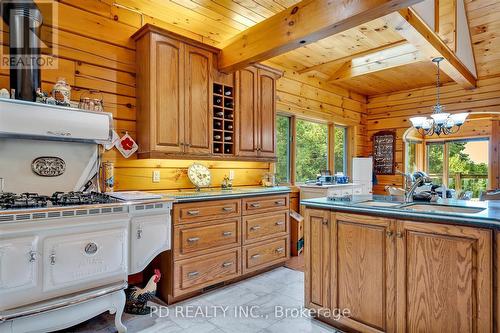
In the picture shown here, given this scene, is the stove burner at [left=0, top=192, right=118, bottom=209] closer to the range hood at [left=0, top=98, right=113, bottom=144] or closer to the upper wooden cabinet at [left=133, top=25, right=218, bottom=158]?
the range hood at [left=0, top=98, right=113, bottom=144]

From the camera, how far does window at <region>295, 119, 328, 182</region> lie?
15.6ft

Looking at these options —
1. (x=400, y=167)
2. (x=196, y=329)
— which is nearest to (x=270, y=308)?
(x=196, y=329)

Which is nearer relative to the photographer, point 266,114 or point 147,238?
point 147,238

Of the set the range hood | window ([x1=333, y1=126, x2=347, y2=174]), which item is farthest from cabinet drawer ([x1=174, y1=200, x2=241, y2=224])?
window ([x1=333, y1=126, x2=347, y2=174])

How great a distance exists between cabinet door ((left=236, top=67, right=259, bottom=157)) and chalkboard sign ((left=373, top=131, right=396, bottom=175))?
3450 millimetres

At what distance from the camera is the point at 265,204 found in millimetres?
3305

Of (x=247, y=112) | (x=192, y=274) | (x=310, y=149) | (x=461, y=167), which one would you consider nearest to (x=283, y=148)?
(x=310, y=149)

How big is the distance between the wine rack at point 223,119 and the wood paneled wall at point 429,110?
12.7 ft

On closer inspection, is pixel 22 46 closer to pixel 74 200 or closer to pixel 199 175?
pixel 74 200

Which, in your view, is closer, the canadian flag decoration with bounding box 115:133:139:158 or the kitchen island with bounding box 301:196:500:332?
the kitchen island with bounding box 301:196:500:332

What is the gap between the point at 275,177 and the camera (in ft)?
14.0

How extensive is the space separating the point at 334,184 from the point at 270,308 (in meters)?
2.48

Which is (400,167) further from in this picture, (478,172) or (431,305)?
(431,305)

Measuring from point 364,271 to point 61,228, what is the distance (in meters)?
2.05
